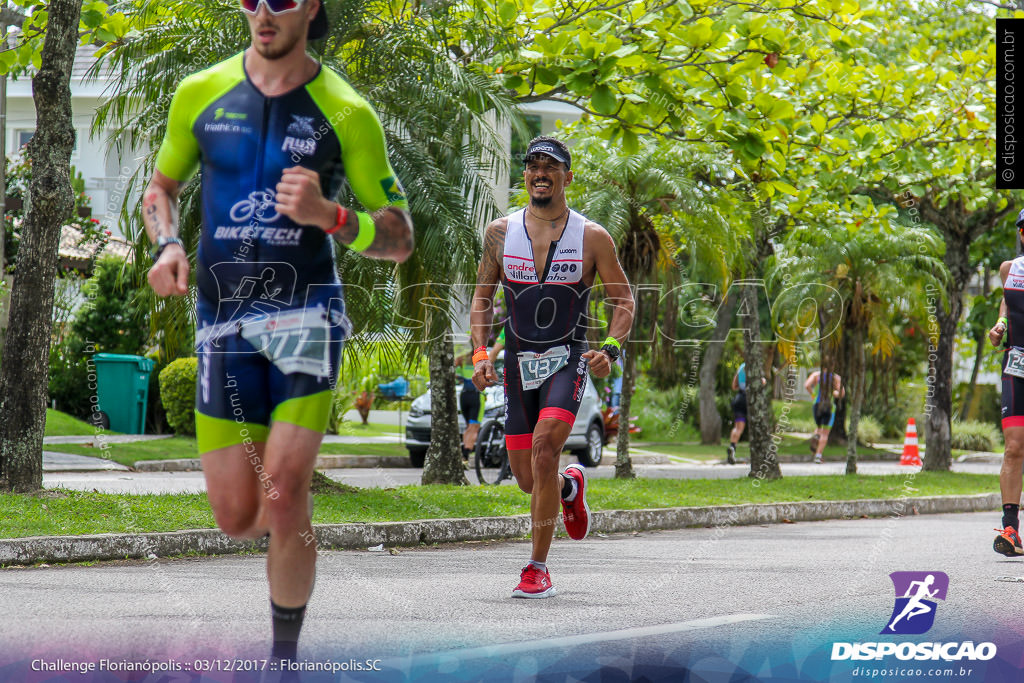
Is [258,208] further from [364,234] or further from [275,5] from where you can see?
[275,5]

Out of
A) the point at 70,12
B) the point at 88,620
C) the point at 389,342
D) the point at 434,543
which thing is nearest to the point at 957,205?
the point at 389,342

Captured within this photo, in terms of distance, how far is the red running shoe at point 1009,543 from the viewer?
7859mm

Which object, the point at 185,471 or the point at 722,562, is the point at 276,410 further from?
the point at 185,471

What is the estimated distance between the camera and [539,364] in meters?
6.16

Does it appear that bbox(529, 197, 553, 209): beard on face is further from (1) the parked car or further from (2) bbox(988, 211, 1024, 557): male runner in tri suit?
(1) the parked car

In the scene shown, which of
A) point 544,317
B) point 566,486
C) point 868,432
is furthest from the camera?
point 868,432

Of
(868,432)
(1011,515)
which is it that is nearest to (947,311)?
(1011,515)

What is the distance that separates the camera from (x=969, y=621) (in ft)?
18.6

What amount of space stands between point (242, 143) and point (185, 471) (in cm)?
1382

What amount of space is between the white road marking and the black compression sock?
3.69 ft

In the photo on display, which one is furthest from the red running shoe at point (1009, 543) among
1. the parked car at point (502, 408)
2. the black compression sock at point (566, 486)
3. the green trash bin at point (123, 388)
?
the green trash bin at point (123, 388)

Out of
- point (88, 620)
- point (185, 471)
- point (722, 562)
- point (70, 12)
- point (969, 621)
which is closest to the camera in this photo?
point (88, 620)

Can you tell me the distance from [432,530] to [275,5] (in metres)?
6.61

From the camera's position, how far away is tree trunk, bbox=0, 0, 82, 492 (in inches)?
357
